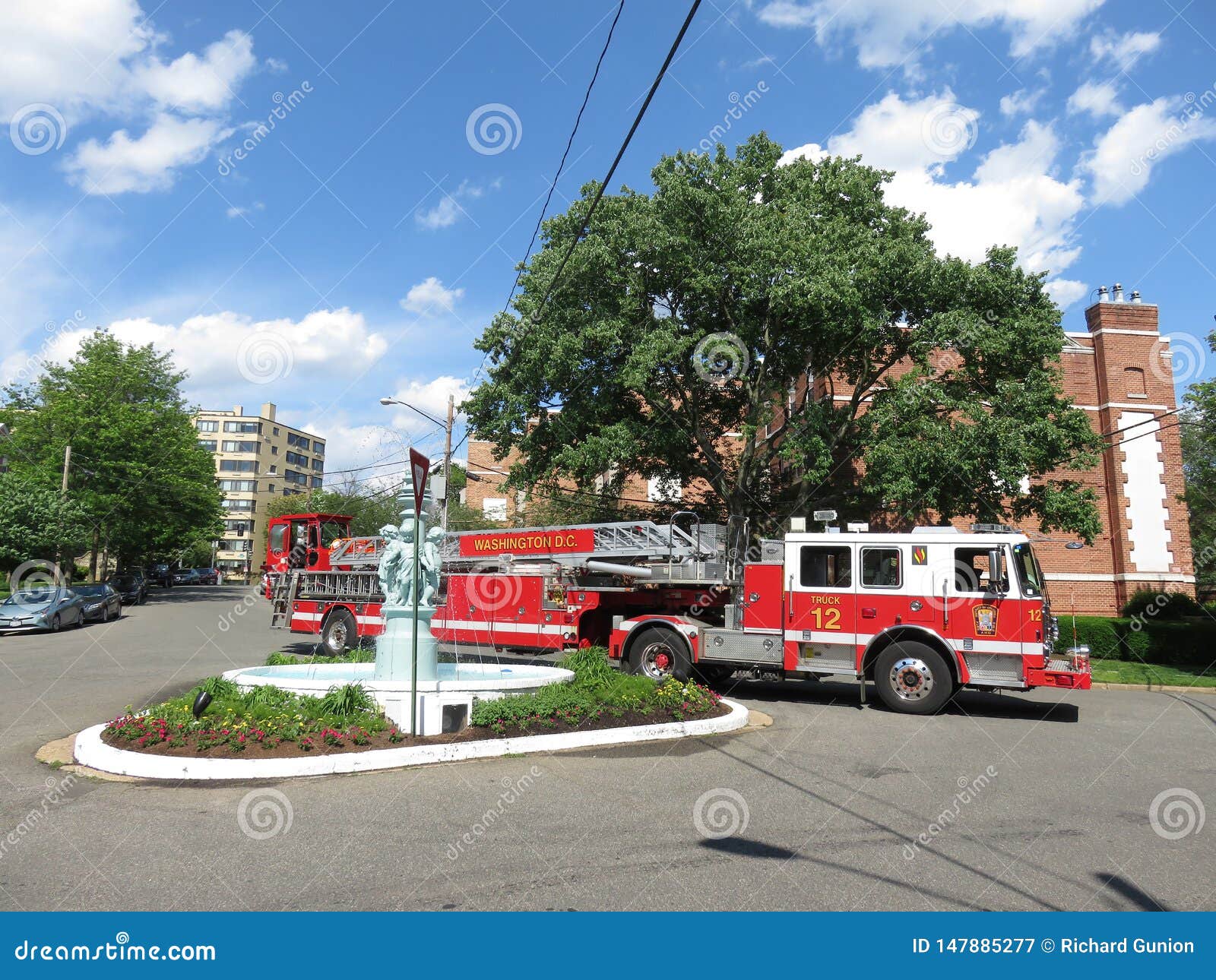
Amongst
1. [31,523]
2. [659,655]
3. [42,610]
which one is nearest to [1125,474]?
[659,655]

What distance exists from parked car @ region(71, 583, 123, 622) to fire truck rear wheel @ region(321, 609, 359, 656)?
40.9ft

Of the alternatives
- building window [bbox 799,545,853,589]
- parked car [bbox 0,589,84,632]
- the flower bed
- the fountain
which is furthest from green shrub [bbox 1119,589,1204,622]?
parked car [bbox 0,589,84,632]

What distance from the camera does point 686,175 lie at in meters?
21.4

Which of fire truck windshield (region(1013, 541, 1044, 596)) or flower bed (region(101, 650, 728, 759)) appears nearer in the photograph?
flower bed (region(101, 650, 728, 759))

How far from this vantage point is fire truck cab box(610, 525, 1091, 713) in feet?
39.9

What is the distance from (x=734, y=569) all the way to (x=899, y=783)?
21.4 ft

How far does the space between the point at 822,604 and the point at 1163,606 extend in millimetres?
17392

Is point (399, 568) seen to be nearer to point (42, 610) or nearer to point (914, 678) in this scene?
point (914, 678)

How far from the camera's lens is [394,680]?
9992 millimetres

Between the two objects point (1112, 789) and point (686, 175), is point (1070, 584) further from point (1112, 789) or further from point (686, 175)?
→ point (1112, 789)

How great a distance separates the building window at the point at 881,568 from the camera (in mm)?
12992

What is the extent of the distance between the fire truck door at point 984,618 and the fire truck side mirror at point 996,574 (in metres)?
0.01

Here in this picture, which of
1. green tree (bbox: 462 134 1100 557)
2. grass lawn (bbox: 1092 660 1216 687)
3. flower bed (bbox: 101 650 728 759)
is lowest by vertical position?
grass lawn (bbox: 1092 660 1216 687)

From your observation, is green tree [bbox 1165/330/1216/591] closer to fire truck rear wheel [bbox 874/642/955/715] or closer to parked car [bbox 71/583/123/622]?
fire truck rear wheel [bbox 874/642/955/715]
